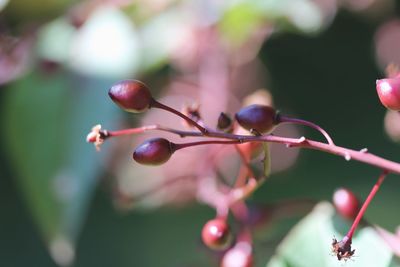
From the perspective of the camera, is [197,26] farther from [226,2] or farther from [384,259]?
[384,259]

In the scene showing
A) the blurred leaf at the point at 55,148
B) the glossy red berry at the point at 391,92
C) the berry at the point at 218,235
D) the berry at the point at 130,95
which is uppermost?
the glossy red berry at the point at 391,92

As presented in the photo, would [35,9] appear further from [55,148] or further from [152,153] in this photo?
[152,153]

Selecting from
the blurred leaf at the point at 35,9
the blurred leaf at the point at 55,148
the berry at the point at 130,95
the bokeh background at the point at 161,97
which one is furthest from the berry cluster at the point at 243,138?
the blurred leaf at the point at 35,9

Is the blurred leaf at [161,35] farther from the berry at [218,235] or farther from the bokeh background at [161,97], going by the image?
the berry at [218,235]

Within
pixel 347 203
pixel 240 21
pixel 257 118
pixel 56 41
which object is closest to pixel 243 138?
pixel 257 118

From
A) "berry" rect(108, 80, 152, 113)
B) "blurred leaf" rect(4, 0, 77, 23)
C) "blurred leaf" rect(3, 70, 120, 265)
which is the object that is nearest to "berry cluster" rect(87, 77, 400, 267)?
"berry" rect(108, 80, 152, 113)

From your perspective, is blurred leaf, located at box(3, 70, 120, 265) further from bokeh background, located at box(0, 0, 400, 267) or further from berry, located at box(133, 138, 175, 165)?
berry, located at box(133, 138, 175, 165)
